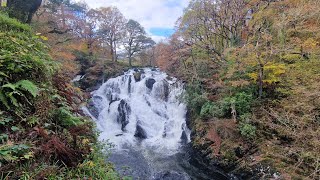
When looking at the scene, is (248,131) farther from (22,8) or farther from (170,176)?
(22,8)

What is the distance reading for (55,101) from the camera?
363 centimetres

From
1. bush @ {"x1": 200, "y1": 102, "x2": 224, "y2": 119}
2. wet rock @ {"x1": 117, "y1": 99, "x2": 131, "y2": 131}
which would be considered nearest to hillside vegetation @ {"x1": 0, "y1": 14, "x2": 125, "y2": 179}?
bush @ {"x1": 200, "y1": 102, "x2": 224, "y2": 119}

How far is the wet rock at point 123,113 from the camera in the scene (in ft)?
51.6

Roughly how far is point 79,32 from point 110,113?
11611mm

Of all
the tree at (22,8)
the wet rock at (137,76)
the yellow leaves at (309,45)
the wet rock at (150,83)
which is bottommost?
the wet rock at (150,83)

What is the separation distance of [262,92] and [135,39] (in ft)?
72.7

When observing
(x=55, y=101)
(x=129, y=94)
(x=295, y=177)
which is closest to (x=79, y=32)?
(x=129, y=94)

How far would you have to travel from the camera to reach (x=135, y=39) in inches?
1174

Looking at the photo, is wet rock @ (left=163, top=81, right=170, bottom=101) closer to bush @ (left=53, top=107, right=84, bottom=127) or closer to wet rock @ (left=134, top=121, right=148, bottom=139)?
wet rock @ (left=134, top=121, right=148, bottom=139)

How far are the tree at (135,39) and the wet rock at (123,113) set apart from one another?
13280 millimetres

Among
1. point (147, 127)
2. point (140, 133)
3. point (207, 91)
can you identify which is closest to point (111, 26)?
point (147, 127)

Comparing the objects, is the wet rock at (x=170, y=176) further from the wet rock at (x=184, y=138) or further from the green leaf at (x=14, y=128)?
Answer: the green leaf at (x=14, y=128)

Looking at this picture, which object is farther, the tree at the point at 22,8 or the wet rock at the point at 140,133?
the wet rock at the point at 140,133

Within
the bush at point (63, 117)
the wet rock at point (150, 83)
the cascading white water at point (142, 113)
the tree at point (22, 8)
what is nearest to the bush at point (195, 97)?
the cascading white water at point (142, 113)
